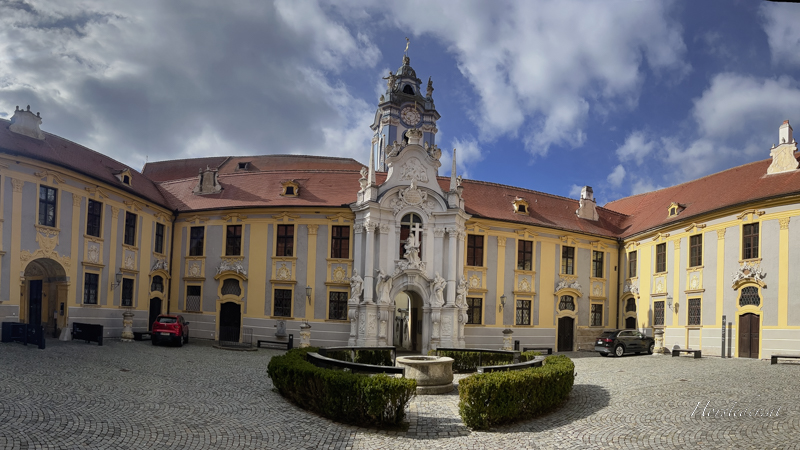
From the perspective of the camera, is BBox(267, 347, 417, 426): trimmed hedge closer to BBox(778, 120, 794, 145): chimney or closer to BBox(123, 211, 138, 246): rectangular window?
BBox(123, 211, 138, 246): rectangular window

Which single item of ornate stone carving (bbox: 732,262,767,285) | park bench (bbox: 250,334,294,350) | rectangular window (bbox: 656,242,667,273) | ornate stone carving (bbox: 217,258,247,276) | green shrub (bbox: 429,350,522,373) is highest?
rectangular window (bbox: 656,242,667,273)

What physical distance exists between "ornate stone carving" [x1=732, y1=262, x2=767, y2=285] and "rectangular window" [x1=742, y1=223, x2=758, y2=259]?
439 mm

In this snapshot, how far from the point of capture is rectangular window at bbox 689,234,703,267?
89.1ft

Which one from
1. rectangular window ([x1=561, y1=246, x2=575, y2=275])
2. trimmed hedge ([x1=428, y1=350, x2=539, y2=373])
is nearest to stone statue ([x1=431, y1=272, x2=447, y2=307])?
trimmed hedge ([x1=428, y1=350, x2=539, y2=373])

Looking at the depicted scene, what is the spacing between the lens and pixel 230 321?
28.8 m

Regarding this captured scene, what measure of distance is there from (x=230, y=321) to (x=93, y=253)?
23.4 feet

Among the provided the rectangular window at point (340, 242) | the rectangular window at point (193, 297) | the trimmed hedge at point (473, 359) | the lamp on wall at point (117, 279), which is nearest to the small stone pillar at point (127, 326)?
the lamp on wall at point (117, 279)

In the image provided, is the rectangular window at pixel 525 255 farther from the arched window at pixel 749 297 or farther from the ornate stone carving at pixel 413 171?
the arched window at pixel 749 297

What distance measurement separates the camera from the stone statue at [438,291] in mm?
27109

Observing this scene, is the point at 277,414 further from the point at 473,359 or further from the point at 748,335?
the point at 748,335

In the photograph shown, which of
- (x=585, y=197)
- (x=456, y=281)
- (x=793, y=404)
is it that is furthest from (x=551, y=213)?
(x=793, y=404)

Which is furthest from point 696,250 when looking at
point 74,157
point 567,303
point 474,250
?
point 74,157

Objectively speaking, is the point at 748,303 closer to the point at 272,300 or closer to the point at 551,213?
the point at 551,213

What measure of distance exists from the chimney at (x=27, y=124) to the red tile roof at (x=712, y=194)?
2923cm
